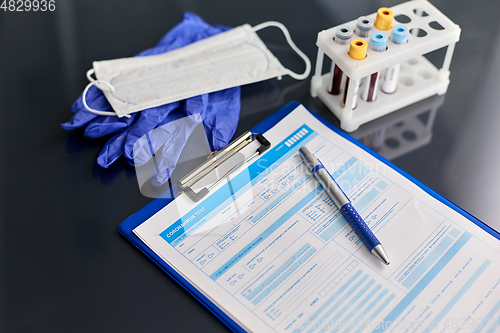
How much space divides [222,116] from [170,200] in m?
0.22

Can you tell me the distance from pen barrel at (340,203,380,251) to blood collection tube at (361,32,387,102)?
270 mm

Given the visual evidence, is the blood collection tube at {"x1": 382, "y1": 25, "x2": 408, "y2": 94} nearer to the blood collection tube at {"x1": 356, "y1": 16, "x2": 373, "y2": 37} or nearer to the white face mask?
the blood collection tube at {"x1": 356, "y1": 16, "x2": 373, "y2": 37}

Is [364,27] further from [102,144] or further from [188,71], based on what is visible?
[102,144]

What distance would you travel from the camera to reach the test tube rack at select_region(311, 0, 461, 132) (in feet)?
2.76

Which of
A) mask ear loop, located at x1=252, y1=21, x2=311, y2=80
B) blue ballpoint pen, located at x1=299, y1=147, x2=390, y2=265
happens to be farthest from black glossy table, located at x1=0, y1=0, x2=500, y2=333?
blue ballpoint pen, located at x1=299, y1=147, x2=390, y2=265

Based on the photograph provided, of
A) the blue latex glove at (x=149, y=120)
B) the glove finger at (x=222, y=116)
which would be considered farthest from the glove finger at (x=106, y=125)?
the glove finger at (x=222, y=116)

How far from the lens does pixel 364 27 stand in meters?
0.86

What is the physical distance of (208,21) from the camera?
A: 1.17 meters

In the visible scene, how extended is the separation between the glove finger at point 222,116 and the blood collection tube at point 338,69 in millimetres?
202

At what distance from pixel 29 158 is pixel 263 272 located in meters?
0.54

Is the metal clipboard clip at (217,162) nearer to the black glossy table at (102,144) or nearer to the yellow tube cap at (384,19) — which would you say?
the black glossy table at (102,144)

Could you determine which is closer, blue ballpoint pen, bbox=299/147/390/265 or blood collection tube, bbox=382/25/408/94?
blue ballpoint pen, bbox=299/147/390/265

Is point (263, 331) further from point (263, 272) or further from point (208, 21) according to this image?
point (208, 21)

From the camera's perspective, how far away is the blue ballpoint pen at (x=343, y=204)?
2.33 feet
